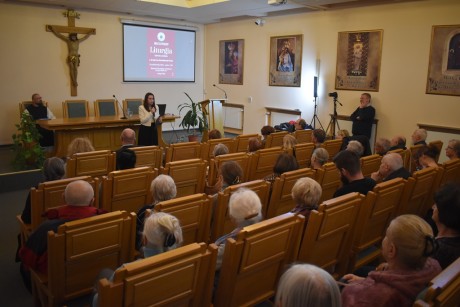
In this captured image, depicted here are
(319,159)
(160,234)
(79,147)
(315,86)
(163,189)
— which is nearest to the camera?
(160,234)

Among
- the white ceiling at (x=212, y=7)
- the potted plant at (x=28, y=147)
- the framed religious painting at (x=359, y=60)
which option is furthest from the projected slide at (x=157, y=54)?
the framed religious painting at (x=359, y=60)

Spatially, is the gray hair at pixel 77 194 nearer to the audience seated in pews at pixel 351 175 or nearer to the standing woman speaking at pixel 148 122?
the audience seated in pews at pixel 351 175

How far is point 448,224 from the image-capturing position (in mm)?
2090

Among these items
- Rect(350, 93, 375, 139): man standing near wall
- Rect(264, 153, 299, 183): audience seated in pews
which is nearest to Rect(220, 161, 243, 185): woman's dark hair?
Rect(264, 153, 299, 183): audience seated in pews

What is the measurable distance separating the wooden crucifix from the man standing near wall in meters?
6.25

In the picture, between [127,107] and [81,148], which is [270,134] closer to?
[81,148]

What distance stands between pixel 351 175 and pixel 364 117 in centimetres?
460

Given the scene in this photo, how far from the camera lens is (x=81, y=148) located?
404 centimetres

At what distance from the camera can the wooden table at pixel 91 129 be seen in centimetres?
639

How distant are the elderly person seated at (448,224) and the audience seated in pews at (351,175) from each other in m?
0.77

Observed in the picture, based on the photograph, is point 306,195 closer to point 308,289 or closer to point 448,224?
point 448,224

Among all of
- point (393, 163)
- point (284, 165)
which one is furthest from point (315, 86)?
point (284, 165)

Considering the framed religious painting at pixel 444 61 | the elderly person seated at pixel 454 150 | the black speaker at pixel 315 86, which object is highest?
the framed religious painting at pixel 444 61

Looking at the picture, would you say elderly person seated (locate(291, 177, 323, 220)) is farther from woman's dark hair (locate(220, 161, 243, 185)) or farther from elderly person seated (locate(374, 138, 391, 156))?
elderly person seated (locate(374, 138, 391, 156))
